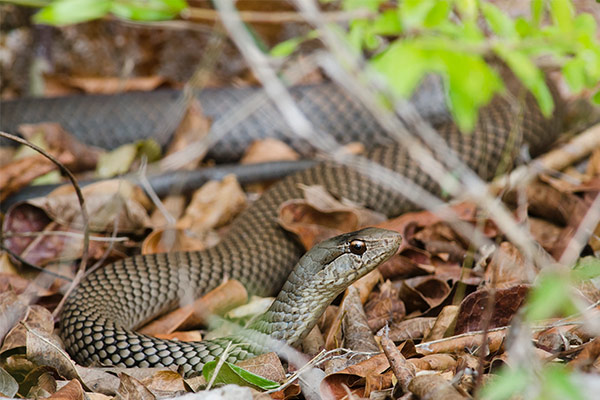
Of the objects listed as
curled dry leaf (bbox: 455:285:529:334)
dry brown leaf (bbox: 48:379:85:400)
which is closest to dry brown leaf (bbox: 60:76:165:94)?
dry brown leaf (bbox: 48:379:85:400)

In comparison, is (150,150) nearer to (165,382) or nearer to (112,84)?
(112,84)

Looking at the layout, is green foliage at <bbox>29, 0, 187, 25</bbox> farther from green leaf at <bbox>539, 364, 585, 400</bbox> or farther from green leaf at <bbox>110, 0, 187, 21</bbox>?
green leaf at <bbox>539, 364, 585, 400</bbox>

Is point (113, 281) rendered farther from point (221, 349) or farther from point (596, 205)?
point (596, 205)

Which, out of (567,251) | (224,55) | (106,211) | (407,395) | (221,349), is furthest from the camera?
(224,55)

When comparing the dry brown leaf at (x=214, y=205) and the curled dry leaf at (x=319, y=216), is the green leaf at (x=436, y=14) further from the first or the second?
the dry brown leaf at (x=214, y=205)

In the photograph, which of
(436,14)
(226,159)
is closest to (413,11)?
(436,14)

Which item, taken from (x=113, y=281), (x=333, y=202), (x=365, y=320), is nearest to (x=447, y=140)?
(x=333, y=202)

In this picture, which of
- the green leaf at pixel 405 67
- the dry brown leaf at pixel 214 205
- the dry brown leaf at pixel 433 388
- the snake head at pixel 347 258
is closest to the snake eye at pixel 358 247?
the snake head at pixel 347 258
